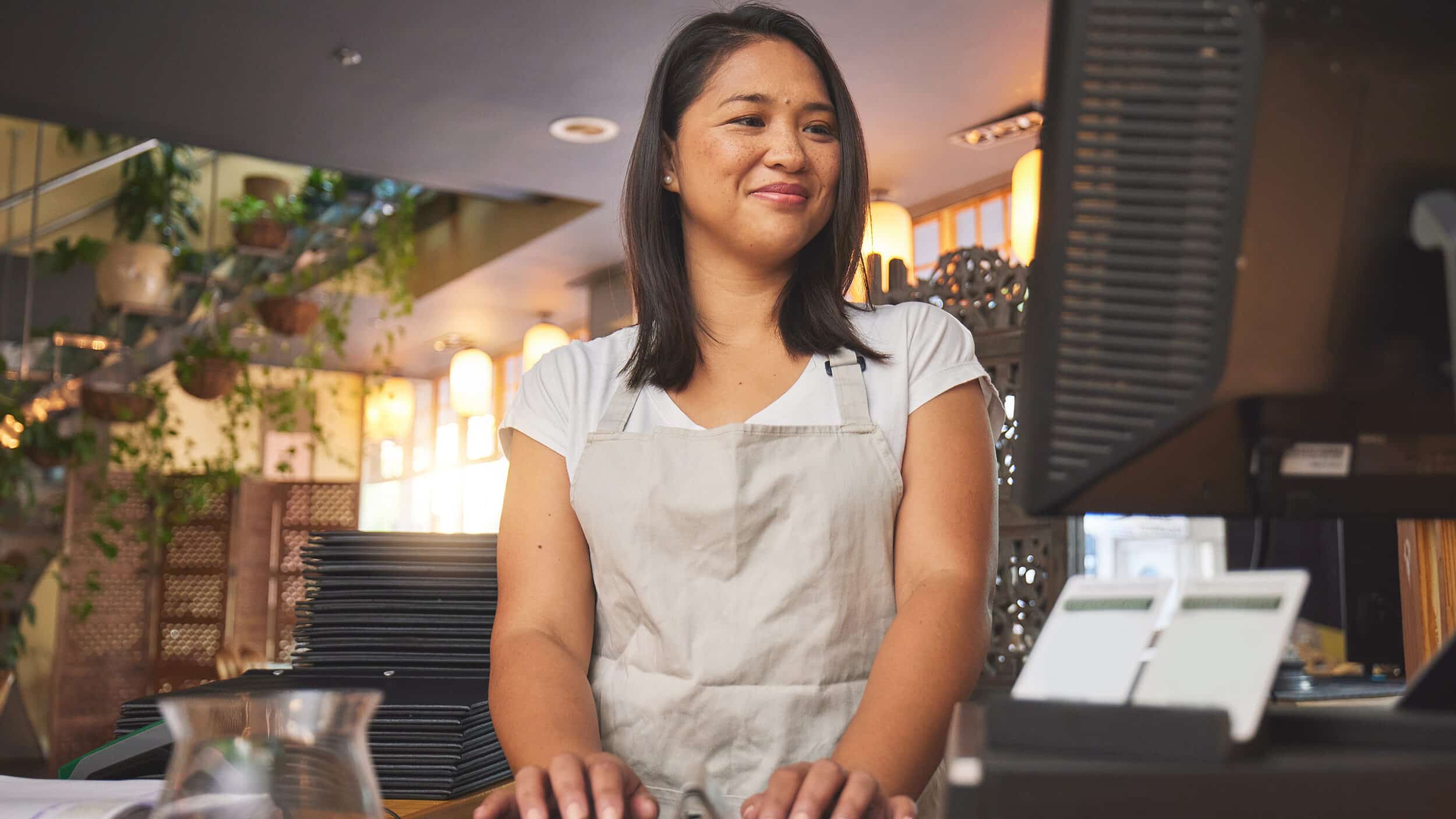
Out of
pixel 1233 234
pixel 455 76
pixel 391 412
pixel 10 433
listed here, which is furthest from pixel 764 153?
pixel 391 412

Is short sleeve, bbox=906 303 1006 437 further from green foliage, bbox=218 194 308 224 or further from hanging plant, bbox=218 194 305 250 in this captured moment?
green foliage, bbox=218 194 308 224

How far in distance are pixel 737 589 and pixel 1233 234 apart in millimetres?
703

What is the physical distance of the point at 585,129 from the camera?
5.18 m

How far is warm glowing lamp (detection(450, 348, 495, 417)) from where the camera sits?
632 centimetres

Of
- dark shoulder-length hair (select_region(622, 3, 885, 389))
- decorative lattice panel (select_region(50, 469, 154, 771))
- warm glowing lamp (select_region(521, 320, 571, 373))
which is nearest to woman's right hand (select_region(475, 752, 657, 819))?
dark shoulder-length hair (select_region(622, 3, 885, 389))

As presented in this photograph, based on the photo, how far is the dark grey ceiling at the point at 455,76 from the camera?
4.11 meters

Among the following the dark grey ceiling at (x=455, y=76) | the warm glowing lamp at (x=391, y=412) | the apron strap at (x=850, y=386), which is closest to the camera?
the apron strap at (x=850, y=386)

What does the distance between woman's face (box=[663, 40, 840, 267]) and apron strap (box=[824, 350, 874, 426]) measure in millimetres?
132

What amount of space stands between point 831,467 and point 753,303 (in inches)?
9.8

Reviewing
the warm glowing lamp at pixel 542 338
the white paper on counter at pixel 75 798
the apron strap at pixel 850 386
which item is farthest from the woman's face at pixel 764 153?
the warm glowing lamp at pixel 542 338

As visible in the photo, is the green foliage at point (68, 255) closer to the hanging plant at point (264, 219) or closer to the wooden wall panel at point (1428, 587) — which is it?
the hanging plant at point (264, 219)

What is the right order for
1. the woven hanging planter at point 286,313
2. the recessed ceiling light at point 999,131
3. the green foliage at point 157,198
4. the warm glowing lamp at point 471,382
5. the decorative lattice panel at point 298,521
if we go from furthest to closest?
the decorative lattice panel at point 298,521 → the green foliage at point 157,198 → the woven hanging planter at point 286,313 → the warm glowing lamp at point 471,382 → the recessed ceiling light at point 999,131

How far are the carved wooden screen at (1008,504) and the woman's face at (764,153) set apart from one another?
1265 mm

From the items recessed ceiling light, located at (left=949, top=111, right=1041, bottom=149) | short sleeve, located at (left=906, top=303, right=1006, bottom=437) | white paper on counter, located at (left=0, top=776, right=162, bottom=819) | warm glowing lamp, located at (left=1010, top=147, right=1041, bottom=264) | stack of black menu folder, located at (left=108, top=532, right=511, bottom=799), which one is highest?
recessed ceiling light, located at (left=949, top=111, right=1041, bottom=149)
